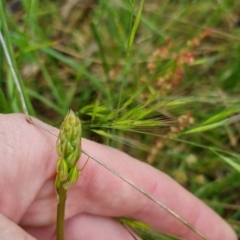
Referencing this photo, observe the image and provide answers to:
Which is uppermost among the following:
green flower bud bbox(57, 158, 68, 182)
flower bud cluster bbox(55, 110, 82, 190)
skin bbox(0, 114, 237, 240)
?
flower bud cluster bbox(55, 110, 82, 190)

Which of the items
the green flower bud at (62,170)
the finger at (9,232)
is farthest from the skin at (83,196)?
the green flower bud at (62,170)

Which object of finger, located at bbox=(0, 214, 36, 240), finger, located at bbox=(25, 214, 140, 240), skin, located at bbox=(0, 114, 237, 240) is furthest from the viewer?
finger, located at bbox=(25, 214, 140, 240)

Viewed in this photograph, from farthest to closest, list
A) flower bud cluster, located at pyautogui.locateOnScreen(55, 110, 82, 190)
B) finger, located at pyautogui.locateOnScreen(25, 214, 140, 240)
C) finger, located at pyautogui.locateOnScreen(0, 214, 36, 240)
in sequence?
1. finger, located at pyautogui.locateOnScreen(25, 214, 140, 240)
2. finger, located at pyautogui.locateOnScreen(0, 214, 36, 240)
3. flower bud cluster, located at pyautogui.locateOnScreen(55, 110, 82, 190)

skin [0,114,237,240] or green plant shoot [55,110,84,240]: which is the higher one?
green plant shoot [55,110,84,240]

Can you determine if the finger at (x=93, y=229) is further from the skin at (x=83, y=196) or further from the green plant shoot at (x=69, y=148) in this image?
the green plant shoot at (x=69, y=148)

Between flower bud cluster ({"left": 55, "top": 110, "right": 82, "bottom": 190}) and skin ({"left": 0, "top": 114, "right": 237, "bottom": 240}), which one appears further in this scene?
skin ({"left": 0, "top": 114, "right": 237, "bottom": 240})

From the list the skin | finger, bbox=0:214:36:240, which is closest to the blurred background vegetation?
the skin

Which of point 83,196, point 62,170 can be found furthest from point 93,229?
point 62,170

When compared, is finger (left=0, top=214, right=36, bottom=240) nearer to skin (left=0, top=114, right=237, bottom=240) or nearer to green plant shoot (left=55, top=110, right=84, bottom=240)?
skin (left=0, top=114, right=237, bottom=240)

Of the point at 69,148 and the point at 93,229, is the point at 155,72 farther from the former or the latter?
the point at 69,148
